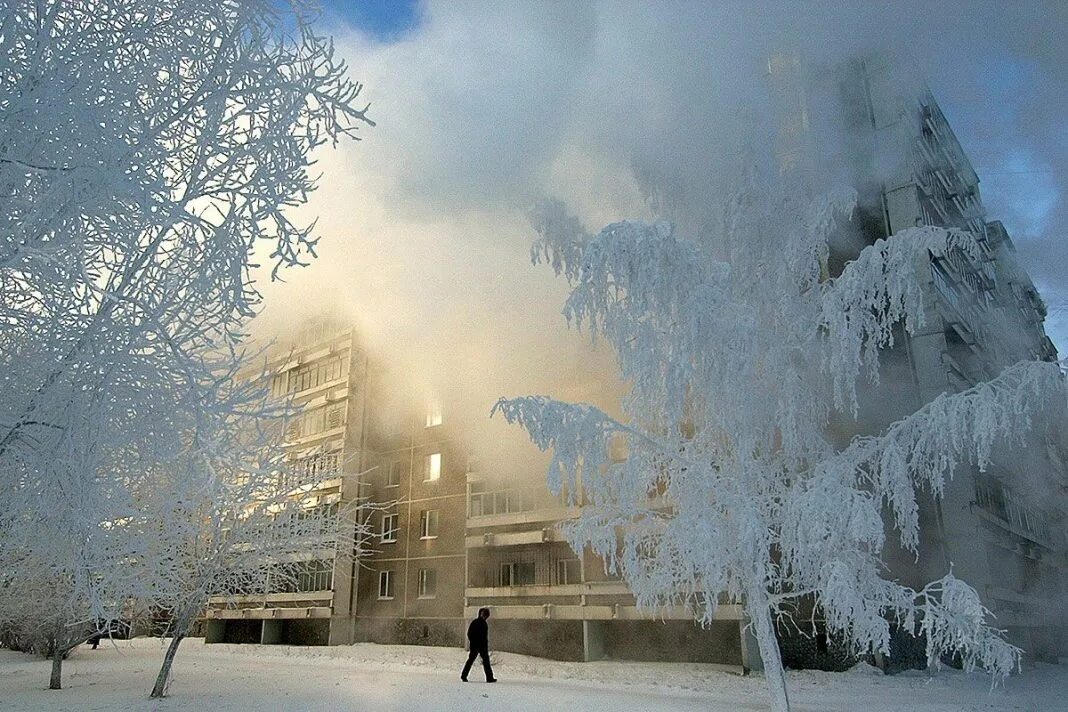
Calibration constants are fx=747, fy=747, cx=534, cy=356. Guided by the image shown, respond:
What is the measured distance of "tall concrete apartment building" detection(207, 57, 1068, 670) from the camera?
15758 millimetres

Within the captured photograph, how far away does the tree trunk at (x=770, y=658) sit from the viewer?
912 cm

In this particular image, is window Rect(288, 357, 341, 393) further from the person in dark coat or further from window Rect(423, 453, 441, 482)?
the person in dark coat

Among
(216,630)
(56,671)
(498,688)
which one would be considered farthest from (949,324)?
(216,630)

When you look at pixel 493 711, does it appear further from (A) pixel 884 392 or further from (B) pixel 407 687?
(A) pixel 884 392

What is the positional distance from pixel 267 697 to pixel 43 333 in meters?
8.61

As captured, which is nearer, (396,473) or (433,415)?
(433,415)

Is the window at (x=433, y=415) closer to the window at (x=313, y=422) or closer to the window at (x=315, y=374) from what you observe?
the window at (x=315, y=374)

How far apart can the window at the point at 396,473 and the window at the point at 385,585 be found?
3.03 m

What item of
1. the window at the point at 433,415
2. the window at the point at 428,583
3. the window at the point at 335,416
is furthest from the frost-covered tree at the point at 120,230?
the window at the point at 335,416

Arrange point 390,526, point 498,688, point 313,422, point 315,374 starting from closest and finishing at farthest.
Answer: point 498,688 < point 390,526 < point 313,422 < point 315,374

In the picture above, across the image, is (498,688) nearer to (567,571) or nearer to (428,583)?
(567,571)

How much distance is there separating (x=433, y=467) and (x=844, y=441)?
1407cm

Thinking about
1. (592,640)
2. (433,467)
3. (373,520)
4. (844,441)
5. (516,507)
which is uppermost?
(433,467)

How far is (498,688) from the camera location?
1215 centimetres
